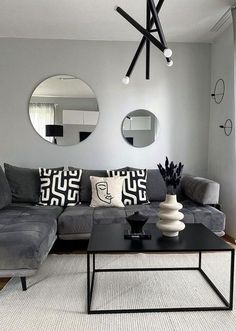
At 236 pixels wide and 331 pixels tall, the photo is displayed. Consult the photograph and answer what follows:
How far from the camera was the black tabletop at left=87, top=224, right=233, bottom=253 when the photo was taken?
1.87 meters

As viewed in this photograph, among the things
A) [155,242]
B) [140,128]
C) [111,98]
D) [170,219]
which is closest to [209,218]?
[170,219]

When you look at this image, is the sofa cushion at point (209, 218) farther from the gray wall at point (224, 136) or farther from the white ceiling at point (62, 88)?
the white ceiling at point (62, 88)

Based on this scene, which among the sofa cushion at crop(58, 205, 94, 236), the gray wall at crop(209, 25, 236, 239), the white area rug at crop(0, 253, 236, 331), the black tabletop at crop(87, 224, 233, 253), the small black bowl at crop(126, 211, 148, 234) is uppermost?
the gray wall at crop(209, 25, 236, 239)

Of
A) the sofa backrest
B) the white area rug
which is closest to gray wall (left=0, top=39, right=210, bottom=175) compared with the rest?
the sofa backrest

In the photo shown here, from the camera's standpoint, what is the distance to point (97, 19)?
322cm

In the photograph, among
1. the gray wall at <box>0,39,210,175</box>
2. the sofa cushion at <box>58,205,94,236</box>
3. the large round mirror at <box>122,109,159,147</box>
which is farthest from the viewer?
the large round mirror at <box>122,109,159,147</box>

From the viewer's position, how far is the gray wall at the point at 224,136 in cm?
330

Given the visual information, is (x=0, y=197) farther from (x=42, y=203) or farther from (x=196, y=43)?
(x=196, y=43)

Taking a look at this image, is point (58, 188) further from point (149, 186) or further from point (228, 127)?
point (228, 127)

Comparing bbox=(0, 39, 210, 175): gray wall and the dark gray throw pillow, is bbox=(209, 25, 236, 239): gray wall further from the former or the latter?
the dark gray throw pillow

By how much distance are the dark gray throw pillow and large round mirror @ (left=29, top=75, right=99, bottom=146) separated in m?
0.65

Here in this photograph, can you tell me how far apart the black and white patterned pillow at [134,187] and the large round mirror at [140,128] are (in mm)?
671

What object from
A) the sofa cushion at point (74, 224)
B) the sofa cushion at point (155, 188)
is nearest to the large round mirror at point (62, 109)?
the sofa cushion at point (155, 188)

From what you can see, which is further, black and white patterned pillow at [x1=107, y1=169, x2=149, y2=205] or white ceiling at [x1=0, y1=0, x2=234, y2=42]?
black and white patterned pillow at [x1=107, y1=169, x2=149, y2=205]
